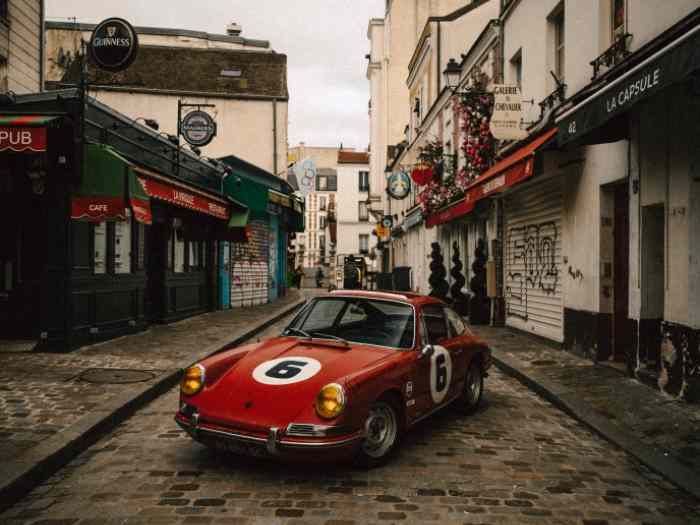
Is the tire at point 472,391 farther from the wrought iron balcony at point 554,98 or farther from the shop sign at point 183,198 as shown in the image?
the wrought iron balcony at point 554,98

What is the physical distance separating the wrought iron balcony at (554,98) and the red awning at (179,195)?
705cm

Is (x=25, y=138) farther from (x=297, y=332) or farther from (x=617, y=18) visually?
(x=617, y=18)

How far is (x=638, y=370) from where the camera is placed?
7.88 m

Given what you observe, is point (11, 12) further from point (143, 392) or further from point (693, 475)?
point (693, 475)

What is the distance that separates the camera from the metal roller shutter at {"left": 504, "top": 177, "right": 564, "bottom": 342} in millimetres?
11640

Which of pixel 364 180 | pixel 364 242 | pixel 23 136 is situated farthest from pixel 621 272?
pixel 364 180

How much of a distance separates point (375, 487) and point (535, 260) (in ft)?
30.5

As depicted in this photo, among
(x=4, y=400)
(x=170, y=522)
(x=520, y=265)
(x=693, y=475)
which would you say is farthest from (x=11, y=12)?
(x=693, y=475)

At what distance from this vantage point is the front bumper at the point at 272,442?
4.21 meters

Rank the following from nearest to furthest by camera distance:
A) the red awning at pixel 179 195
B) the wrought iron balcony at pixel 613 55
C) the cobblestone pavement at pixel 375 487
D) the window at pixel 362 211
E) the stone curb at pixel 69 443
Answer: the cobblestone pavement at pixel 375 487, the stone curb at pixel 69 443, the wrought iron balcony at pixel 613 55, the red awning at pixel 179 195, the window at pixel 362 211

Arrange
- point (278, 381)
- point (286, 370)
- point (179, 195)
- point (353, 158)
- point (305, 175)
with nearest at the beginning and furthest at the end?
point (278, 381) → point (286, 370) → point (179, 195) → point (305, 175) → point (353, 158)

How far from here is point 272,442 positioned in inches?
166

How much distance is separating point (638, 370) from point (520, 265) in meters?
6.14

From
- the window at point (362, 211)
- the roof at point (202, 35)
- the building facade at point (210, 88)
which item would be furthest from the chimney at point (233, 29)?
the window at point (362, 211)
